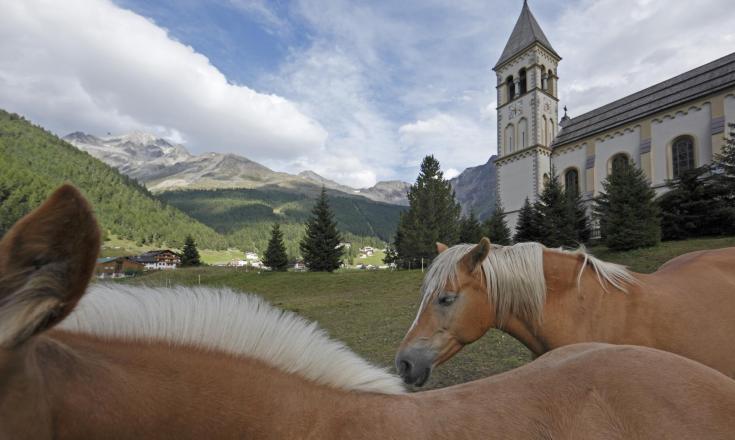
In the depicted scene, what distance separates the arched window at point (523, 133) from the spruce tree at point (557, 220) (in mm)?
10604

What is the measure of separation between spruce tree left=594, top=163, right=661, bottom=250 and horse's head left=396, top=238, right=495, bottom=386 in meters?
18.3

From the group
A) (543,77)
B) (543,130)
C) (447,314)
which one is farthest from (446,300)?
(543,77)

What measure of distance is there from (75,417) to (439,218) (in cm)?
3059

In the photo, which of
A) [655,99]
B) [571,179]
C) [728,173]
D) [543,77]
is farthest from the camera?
[543,77]

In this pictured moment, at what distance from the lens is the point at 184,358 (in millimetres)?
1141

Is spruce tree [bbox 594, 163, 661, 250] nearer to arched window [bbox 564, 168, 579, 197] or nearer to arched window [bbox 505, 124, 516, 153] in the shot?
arched window [bbox 564, 168, 579, 197]

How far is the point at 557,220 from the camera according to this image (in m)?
22.3

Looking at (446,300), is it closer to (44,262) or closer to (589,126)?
(44,262)

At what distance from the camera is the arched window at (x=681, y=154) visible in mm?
23500

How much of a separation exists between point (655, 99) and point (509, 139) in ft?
36.5

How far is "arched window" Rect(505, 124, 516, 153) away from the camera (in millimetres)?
33781

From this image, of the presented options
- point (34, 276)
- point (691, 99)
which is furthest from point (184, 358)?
point (691, 99)

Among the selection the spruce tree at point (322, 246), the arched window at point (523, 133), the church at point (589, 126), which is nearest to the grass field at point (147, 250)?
the spruce tree at point (322, 246)

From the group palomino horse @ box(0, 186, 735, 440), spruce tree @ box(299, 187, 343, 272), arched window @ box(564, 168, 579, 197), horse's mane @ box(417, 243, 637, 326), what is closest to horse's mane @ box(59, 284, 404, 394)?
palomino horse @ box(0, 186, 735, 440)
